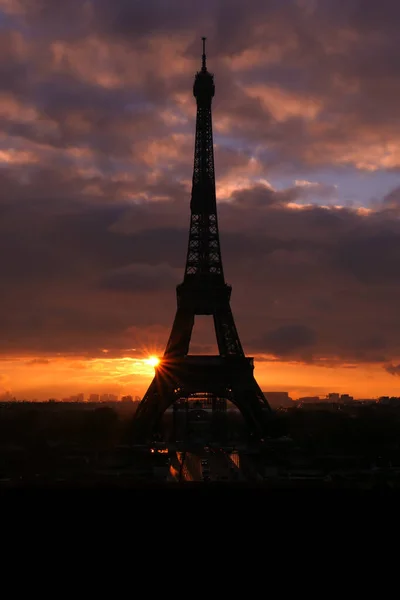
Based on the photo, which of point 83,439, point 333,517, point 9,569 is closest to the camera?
point 9,569

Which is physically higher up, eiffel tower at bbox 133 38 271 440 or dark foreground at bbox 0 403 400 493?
eiffel tower at bbox 133 38 271 440

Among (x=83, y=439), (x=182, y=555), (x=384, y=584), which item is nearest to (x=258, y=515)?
(x=182, y=555)

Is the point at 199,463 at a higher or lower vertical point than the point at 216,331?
lower

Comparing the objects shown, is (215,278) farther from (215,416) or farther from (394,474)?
(215,416)

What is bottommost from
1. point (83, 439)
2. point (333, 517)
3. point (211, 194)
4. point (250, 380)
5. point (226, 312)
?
point (333, 517)

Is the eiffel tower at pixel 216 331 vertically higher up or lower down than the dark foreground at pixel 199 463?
higher up

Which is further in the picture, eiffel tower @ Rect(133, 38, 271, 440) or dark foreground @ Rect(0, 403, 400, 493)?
eiffel tower @ Rect(133, 38, 271, 440)

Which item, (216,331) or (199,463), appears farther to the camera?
(216,331)

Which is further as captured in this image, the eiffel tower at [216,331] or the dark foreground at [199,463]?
the eiffel tower at [216,331]
